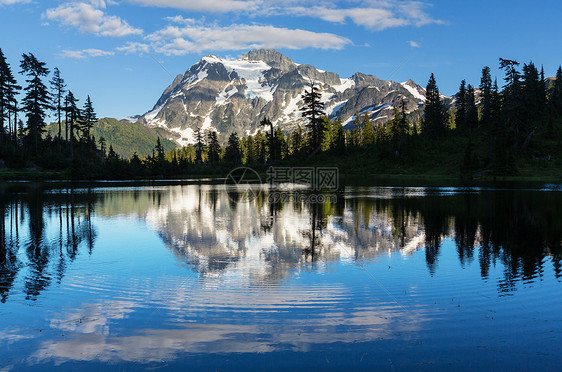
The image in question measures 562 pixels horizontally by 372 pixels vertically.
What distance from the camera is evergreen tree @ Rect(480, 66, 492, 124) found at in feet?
404

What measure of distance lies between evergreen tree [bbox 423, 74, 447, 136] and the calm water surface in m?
104

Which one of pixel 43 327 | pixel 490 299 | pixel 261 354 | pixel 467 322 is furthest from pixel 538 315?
pixel 43 327

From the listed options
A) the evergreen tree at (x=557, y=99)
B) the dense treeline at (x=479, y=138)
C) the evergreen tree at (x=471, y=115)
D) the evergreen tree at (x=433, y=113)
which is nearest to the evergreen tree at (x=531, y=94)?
the dense treeline at (x=479, y=138)

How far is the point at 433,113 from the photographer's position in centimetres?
12206

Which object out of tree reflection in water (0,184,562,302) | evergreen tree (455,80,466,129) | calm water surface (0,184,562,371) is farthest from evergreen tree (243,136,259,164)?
calm water surface (0,184,562,371)

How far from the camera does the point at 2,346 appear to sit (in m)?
7.82

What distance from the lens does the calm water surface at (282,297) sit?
24.3ft

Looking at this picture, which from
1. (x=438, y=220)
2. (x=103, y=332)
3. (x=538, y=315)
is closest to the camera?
(x=103, y=332)

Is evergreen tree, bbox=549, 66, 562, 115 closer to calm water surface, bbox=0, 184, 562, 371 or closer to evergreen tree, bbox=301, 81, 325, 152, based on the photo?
evergreen tree, bbox=301, 81, 325, 152

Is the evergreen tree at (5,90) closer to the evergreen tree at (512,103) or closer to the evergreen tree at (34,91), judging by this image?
the evergreen tree at (34,91)

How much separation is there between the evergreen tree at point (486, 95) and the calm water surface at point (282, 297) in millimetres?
114823

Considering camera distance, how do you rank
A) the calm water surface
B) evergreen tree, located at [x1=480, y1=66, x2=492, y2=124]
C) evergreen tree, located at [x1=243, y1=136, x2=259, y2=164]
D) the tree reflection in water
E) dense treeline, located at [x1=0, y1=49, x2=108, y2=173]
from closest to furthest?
the calm water surface → the tree reflection in water → dense treeline, located at [x1=0, y1=49, x2=108, y2=173] → evergreen tree, located at [x1=480, y1=66, x2=492, y2=124] → evergreen tree, located at [x1=243, y1=136, x2=259, y2=164]

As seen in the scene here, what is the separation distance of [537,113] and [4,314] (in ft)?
452

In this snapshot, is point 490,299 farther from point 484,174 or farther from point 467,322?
point 484,174
